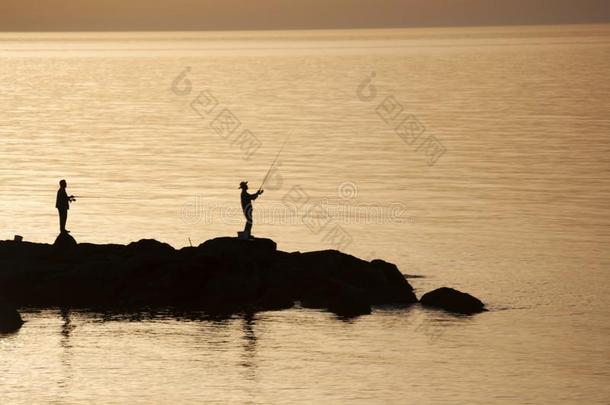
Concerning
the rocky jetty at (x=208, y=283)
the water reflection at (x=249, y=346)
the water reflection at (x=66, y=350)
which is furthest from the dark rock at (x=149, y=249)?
the water reflection at (x=249, y=346)

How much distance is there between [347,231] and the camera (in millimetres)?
57094

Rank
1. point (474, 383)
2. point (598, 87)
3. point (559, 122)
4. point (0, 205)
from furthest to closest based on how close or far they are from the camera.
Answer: point (598, 87), point (559, 122), point (0, 205), point (474, 383)

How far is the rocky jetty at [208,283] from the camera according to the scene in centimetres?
4097

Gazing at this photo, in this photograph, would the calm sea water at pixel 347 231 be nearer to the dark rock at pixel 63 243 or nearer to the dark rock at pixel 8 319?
the dark rock at pixel 8 319

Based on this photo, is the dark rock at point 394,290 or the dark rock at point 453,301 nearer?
the dark rock at point 453,301

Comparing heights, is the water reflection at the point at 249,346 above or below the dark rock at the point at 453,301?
below

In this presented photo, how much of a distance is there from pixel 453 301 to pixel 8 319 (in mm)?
13958

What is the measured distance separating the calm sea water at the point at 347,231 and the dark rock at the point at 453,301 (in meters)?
0.59

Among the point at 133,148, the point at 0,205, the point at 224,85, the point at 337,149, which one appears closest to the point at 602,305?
the point at 0,205

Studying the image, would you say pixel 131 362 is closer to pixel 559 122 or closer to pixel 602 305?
pixel 602 305

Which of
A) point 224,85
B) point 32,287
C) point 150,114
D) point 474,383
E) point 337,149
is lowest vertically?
point 474,383

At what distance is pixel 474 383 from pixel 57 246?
54.0 feet

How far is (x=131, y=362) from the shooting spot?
35.3 metres

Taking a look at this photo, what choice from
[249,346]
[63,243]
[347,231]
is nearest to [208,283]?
[249,346]
